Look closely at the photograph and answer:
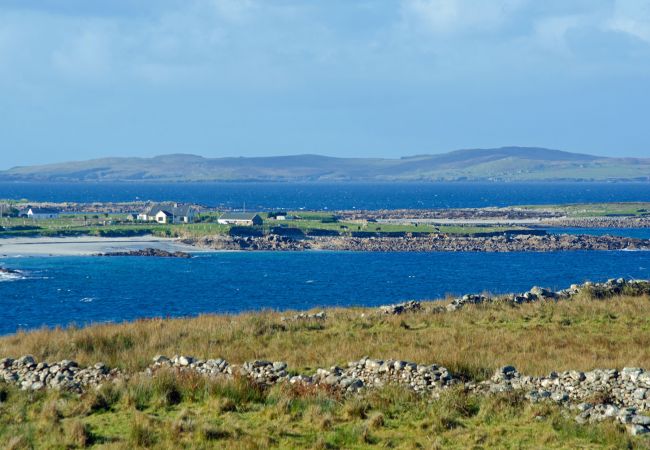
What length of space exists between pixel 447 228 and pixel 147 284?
56554 mm

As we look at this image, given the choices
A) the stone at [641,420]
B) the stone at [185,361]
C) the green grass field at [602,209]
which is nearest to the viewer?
the stone at [641,420]

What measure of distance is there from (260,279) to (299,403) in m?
54.2

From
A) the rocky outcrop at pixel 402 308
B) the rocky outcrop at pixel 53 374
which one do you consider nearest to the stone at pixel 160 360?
the rocky outcrop at pixel 53 374

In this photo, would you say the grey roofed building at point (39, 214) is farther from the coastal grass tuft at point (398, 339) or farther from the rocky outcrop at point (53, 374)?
the rocky outcrop at point (53, 374)

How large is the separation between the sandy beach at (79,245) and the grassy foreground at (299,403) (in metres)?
64.5

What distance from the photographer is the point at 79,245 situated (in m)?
93.9

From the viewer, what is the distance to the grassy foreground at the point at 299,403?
1474 centimetres

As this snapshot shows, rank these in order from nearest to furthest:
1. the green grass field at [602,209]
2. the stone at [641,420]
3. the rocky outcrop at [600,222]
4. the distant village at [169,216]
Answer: the stone at [641,420] → the distant village at [169,216] → the rocky outcrop at [600,222] → the green grass field at [602,209]

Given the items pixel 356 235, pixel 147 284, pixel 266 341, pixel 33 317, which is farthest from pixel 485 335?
pixel 356 235

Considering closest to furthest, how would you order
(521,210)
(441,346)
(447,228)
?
1. (441,346)
2. (447,228)
3. (521,210)

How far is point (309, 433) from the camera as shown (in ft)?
49.9

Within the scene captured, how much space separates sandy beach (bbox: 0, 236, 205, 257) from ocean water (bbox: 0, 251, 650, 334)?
4.99 m

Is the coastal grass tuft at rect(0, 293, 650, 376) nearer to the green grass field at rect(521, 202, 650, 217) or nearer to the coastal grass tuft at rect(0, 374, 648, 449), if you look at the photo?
the coastal grass tuft at rect(0, 374, 648, 449)

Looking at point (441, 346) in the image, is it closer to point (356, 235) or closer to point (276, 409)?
point (276, 409)
